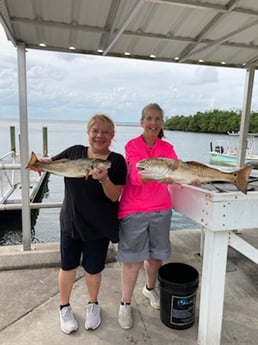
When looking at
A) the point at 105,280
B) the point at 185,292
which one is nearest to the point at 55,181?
the point at 105,280

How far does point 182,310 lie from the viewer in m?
2.29

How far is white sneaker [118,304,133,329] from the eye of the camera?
7.63 feet

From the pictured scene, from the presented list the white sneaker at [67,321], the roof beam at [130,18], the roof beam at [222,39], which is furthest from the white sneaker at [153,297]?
the roof beam at [222,39]

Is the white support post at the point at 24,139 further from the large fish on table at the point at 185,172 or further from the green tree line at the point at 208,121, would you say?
the green tree line at the point at 208,121

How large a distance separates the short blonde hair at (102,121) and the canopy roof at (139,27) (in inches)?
27.8

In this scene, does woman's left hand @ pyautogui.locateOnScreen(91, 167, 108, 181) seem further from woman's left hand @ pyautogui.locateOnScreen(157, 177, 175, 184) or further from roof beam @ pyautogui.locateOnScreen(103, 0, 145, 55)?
roof beam @ pyautogui.locateOnScreen(103, 0, 145, 55)

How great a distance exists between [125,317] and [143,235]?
649 mm

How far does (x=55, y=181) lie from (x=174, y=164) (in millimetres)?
14243

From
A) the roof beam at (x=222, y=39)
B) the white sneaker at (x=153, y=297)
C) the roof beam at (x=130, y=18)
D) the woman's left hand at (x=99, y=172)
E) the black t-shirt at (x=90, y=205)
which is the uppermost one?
the roof beam at (x=222, y=39)

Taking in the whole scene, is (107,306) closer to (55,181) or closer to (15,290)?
(15,290)

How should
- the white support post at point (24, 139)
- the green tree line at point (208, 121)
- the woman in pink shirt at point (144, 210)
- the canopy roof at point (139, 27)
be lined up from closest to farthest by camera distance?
the woman in pink shirt at point (144, 210) → the canopy roof at point (139, 27) → the white support post at point (24, 139) → the green tree line at point (208, 121)

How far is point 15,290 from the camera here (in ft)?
9.16

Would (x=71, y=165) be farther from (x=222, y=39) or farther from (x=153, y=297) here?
A: (x=222, y=39)

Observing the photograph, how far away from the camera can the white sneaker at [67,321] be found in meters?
2.24
